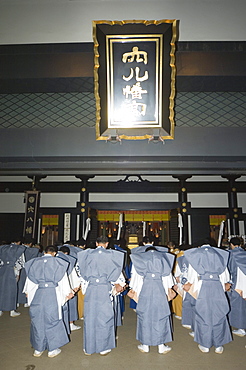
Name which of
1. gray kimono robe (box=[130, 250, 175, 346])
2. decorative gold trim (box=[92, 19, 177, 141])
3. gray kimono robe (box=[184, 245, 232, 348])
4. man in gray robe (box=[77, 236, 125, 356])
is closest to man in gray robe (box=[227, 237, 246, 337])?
gray kimono robe (box=[184, 245, 232, 348])

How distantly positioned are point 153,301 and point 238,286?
5.43 ft

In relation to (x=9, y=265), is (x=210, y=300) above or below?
below

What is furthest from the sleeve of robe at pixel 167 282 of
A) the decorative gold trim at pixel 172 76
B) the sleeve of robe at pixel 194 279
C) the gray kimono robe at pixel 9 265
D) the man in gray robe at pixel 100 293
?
the gray kimono robe at pixel 9 265

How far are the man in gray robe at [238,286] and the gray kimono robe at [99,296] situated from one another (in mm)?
2293

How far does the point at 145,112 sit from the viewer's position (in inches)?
164

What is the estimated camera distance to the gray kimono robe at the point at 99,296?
13.1 feet

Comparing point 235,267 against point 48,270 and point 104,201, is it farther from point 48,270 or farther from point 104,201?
point 104,201

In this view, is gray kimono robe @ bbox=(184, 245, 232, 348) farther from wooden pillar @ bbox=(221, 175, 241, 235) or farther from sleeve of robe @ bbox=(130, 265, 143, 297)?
wooden pillar @ bbox=(221, 175, 241, 235)

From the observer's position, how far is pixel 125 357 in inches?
157

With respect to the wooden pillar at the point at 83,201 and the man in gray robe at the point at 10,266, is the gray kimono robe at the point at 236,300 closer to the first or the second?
the man in gray robe at the point at 10,266

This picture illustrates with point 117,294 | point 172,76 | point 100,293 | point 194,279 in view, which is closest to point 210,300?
point 194,279

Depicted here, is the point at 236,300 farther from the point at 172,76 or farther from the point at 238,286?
the point at 172,76

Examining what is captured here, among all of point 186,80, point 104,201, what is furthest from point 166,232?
point 186,80

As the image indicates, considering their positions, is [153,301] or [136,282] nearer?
[153,301]
